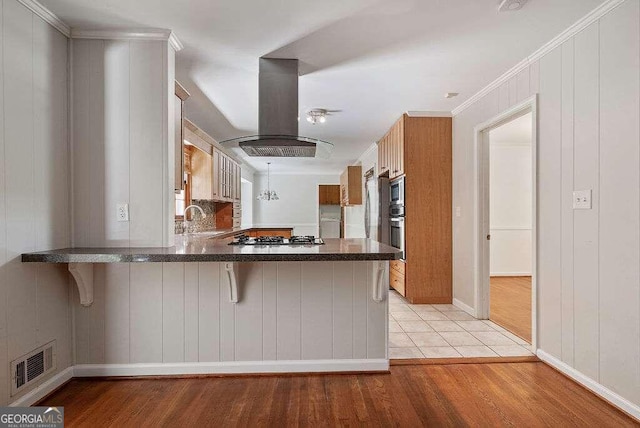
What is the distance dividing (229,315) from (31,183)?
1.40m

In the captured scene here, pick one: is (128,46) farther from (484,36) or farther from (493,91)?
(493,91)

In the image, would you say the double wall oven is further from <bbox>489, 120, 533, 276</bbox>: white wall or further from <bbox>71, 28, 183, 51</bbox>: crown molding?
<bbox>71, 28, 183, 51</bbox>: crown molding

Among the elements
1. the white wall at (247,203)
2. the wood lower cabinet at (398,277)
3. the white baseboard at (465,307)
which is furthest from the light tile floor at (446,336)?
the white wall at (247,203)

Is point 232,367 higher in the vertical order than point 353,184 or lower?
lower

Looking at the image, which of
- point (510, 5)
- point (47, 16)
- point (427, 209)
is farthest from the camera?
point (427, 209)

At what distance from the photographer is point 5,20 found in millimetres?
1803

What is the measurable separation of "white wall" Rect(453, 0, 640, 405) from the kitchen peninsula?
1.22 metres

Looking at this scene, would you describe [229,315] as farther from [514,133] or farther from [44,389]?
[514,133]

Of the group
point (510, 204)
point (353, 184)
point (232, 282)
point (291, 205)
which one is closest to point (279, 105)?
point (232, 282)

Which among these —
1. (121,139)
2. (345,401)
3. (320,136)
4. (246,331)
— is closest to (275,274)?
(246,331)

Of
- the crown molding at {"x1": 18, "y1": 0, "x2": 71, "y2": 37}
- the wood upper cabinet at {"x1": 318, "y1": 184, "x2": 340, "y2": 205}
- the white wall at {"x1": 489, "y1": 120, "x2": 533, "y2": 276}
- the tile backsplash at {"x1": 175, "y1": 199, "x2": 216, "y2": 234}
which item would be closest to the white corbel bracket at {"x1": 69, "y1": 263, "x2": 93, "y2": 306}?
the crown molding at {"x1": 18, "y1": 0, "x2": 71, "y2": 37}

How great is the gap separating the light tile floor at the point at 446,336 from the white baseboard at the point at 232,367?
38cm

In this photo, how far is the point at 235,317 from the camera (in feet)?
7.86

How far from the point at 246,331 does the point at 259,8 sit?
205cm
